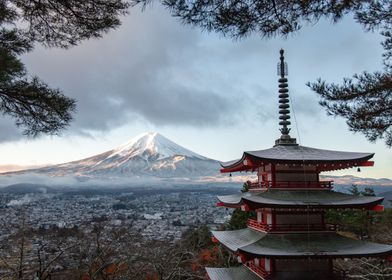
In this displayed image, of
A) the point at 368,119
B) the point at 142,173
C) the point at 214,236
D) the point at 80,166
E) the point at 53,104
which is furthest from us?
the point at 142,173

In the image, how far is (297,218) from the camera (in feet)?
33.1

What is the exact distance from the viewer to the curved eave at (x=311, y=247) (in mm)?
8969

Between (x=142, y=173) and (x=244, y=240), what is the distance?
359 ft

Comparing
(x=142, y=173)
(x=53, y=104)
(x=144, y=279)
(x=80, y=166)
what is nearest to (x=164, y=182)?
(x=142, y=173)

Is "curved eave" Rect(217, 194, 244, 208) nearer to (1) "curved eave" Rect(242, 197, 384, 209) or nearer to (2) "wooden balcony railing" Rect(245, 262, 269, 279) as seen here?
(1) "curved eave" Rect(242, 197, 384, 209)

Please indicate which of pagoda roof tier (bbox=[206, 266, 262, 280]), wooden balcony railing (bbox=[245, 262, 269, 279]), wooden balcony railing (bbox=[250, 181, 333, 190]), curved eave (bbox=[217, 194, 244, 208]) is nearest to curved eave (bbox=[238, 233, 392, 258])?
wooden balcony railing (bbox=[245, 262, 269, 279])

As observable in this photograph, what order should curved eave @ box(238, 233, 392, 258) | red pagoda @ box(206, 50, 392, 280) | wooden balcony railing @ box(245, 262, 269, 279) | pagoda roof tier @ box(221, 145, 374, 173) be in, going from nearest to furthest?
curved eave @ box(238, 233, 392, 258)
red pagoda @ box(206, 50, 392, 280)
wooden balcony railing @ box(245, 262, 269, 279)
pagoda roof tier @ box(221, 145, 374, 173)

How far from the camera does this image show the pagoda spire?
11461 millimetres

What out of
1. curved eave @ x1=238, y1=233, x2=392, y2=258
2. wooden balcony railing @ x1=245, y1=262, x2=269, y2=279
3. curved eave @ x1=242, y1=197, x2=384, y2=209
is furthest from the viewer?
wooden balcony railing @ x1=245, y1=262, x2=269, y2=279

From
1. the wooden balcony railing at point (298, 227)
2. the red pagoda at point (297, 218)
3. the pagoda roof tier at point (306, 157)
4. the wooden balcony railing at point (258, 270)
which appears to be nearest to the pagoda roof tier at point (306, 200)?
the red pagoda at point (297, 218)

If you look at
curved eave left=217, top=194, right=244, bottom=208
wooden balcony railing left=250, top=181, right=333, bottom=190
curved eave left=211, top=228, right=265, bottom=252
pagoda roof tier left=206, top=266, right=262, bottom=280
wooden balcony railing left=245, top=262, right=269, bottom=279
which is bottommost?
pagoda roof tier left=206, top=266, right=262, bottom=280

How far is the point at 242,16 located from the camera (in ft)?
17.7

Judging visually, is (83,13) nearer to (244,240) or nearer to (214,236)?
(244,240)

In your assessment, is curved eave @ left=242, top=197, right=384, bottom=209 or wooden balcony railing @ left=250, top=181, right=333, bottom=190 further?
wooden balcony railing @ left=250, top=181, right=333, bottom=190
